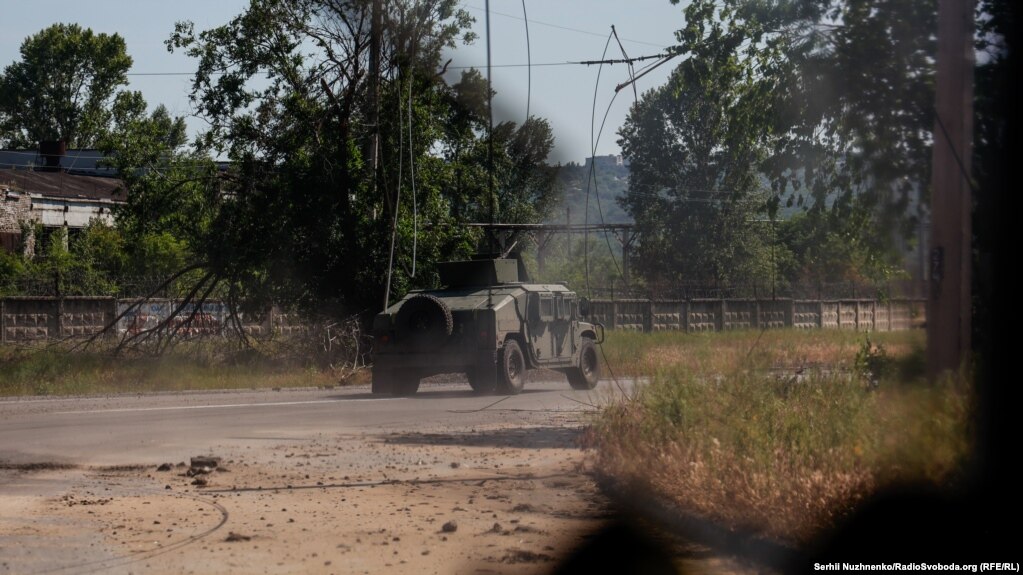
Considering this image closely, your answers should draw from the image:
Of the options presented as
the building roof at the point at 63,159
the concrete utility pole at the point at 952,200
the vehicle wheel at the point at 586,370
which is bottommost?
the vehicle wheel at the point at 586,370

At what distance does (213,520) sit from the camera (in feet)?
25.7

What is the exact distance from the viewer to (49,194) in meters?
50.6

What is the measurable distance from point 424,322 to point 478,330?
886 mm

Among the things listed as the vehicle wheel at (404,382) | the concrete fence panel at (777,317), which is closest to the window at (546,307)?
the vehicle wheel at (404,382)

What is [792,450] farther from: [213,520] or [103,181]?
[103,181]

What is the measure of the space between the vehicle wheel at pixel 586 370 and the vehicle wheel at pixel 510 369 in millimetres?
1936

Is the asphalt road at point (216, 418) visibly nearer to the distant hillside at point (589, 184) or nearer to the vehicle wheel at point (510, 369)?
the vehicle wheel at point (510, 369)

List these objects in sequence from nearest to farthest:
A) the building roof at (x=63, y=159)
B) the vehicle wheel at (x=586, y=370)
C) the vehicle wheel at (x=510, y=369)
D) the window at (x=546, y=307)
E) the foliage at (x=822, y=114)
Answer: the foliage at (x=822, y=114) < the vehicle wheel at (x=510, y=369) < the window at (x=546, y=307) < the vehicle wheel at (x=586, y=370) < the building roof at (x=63, y=159)

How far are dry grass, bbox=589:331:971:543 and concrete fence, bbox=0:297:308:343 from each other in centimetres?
1880

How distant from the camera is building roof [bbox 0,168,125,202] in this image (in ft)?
166

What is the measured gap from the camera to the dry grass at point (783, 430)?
20.7 ft

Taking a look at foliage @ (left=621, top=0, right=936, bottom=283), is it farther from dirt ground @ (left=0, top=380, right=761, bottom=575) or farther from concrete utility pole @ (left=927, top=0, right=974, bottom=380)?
dirt ground @ (left=0, top=380, right=761, bottom=575)

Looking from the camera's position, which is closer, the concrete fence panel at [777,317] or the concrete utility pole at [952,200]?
the concrete utility pole at [952,200]

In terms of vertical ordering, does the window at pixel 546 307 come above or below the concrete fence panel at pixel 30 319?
above
